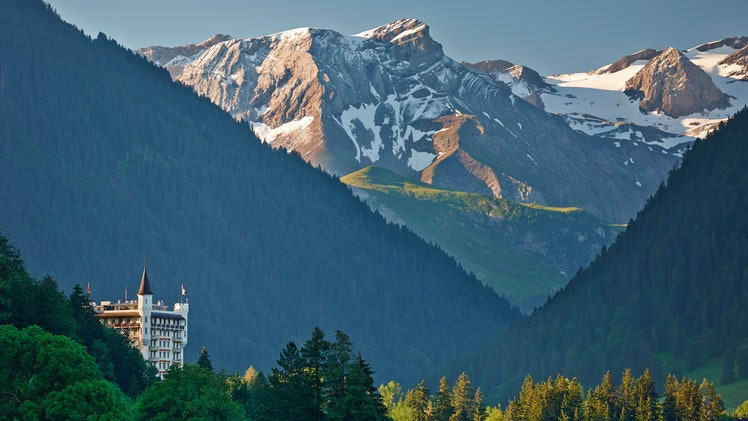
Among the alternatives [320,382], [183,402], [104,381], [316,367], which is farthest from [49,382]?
[316,367]

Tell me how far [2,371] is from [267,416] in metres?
35.0

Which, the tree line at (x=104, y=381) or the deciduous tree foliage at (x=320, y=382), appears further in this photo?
the deciduous tree foliage at (x=320, y=382)

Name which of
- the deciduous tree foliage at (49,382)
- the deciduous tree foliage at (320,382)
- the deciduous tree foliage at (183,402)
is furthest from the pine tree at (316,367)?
the deciduous tree foliage at (49,382)

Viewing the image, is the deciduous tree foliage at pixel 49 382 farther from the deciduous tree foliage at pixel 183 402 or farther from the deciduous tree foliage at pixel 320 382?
the deciduous tree foliage at pixel 320 382

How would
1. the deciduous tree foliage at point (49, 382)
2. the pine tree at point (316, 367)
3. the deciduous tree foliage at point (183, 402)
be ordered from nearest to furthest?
→ the deciduous tree foliage at point (49, 382) < the deciduous tree foliage at point (183, 402) < the pine tree at point (316, 367)

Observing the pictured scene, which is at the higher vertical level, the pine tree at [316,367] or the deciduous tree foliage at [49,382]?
the pine tree at [316,367]

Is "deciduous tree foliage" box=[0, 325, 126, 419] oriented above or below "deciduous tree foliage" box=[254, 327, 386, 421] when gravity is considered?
below

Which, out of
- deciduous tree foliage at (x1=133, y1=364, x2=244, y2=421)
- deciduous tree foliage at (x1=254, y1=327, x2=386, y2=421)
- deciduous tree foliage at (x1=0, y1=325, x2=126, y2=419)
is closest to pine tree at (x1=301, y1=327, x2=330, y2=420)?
deciduous tree foliage at (x1=254, y1=327, x2=386, y2=421)

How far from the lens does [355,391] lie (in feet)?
485

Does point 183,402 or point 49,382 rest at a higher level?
point 183,402

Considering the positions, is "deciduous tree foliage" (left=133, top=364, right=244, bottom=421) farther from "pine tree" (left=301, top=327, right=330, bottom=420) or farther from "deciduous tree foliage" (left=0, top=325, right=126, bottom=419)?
"deciduous tree foliage" (left=0, top=325, right=126, bottom=419)

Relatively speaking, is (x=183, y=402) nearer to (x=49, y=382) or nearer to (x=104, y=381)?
(x=104, y=381)

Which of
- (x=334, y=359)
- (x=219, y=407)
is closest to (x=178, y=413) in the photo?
(x=219, y=407)

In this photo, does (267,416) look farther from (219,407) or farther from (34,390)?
(34,390)
